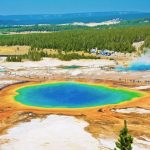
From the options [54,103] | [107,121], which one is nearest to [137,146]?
[107,121]

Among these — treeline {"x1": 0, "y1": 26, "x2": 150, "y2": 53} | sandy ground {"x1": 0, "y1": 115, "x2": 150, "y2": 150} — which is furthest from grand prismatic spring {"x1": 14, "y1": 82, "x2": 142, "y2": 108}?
treeline {"x1": 0, "y1": 26, "x2": 150, "y2": 53}

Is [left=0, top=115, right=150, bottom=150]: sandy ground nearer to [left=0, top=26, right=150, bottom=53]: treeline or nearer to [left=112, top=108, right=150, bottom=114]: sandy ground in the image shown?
[left=112, top=108, right=150, bottom=114]: sandy ground

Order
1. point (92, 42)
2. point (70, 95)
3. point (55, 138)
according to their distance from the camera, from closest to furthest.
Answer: point (55, 138)
point (70, 95)
point (92, 42)

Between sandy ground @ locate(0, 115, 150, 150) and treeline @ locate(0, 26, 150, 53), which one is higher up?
treeline @ locate(0, 26, 150, 53)

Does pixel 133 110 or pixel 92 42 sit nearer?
pixel 133 110

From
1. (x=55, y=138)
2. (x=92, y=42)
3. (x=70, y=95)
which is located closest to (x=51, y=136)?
(x=55, y=138)

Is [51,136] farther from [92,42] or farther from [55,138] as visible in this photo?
[92,42]

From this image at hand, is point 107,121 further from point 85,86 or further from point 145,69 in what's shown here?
point 145,69

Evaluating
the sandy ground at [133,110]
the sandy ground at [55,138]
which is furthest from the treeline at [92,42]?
the sandy ground at [55,138]

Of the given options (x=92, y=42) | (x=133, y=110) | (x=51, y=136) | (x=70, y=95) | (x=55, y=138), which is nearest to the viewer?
(x=55, y=138)
